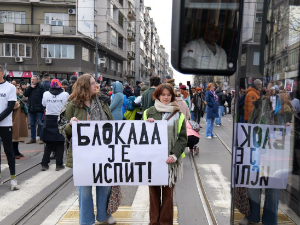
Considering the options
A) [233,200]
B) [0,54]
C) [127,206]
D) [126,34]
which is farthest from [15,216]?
[126,34]

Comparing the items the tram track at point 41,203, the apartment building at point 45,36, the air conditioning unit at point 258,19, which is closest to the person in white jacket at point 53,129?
the tram track at point 41,203

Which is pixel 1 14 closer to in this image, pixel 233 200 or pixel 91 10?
pixel 91 10

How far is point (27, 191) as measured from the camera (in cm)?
548

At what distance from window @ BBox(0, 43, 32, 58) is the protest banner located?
35737mm

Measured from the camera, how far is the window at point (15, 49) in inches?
1353

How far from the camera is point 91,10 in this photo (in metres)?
35.8

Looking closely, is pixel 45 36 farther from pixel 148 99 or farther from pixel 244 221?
pixel 244 221

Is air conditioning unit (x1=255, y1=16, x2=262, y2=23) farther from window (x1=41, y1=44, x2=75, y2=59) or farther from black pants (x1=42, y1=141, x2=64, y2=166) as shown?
window (x1=41, y1=44, x2=75, y2=59)

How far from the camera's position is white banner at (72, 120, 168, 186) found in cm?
359

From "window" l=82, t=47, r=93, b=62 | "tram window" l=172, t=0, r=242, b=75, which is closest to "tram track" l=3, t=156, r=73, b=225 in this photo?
"tram window" l=172, t=0, r=242, b=75

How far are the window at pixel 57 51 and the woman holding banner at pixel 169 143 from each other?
32.4 meters

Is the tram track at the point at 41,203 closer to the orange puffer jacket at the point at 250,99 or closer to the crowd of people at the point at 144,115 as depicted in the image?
the crowd of people at the point at 144,115

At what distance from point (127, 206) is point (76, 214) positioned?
2.38 feet

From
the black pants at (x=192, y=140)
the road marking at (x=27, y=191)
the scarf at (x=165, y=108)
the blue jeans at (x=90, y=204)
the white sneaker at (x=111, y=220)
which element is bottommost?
the road marking at (x=27, y=191)
